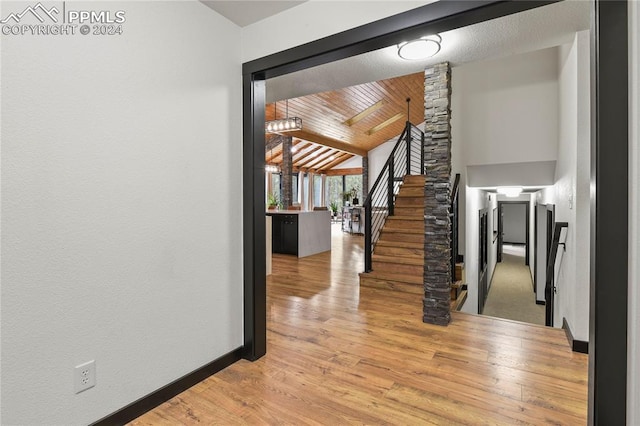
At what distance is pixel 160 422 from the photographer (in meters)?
1.77

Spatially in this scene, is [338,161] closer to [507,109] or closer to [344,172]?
[344,172]

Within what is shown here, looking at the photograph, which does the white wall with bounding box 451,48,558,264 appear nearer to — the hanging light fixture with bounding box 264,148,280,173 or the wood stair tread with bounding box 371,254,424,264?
the wood stair tread with bounding box 371,254,424,264

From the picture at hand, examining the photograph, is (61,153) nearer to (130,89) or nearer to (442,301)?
(130,89)

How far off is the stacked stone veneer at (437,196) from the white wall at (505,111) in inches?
A: 62.0

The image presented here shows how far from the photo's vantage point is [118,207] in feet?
5.64

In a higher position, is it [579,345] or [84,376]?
[84,376]

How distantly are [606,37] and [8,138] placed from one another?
7.92 ft

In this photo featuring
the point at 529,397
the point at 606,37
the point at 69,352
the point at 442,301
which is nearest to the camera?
the point at 606,37

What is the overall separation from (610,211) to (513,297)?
6.90 meters

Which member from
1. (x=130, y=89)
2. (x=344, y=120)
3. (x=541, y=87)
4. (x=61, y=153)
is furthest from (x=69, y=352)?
(x=344, y=120)

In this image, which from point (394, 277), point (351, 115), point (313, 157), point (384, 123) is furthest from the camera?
point (313, 157)

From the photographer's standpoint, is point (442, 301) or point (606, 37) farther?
point (442, 301)

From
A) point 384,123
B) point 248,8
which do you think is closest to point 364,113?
point 384,123
